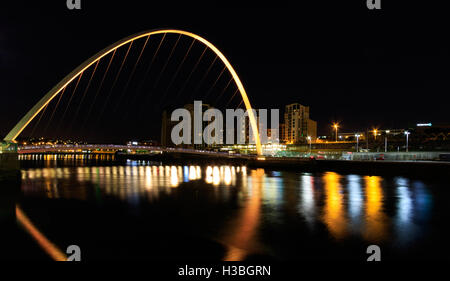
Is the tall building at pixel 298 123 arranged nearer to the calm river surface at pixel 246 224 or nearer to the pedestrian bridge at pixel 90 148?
the pedestrian bridge at pixel 90 148

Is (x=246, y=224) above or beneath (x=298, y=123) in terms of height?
beneath

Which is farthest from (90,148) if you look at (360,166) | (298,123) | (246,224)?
(298,123)

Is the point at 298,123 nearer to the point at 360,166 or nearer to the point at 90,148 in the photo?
the point at 360,166

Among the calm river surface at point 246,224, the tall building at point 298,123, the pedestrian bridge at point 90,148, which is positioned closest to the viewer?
the calm river surface at point 246,224

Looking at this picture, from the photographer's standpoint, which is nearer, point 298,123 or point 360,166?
point 360,166

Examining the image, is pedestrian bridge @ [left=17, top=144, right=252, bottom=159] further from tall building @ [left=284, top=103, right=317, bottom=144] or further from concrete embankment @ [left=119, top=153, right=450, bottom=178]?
tall building @ [left=284, top=103, right=317, bottom=144]

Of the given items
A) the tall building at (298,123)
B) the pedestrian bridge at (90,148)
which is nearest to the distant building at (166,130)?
the tall building at (298,123)

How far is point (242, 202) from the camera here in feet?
59.8

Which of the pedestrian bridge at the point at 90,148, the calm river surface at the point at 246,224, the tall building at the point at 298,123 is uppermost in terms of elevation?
the tall building at the point at 298,123

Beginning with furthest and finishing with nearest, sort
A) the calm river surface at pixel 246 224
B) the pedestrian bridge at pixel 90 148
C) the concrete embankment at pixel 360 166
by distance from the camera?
1. the pedestrian bridge at pixel 90 148
2. the concrete embankment at pixel 360 166
3. the calm river surface at pixel 246 224

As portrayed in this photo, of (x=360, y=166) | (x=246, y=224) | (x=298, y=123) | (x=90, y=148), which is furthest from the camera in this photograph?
(x=298, y=123)

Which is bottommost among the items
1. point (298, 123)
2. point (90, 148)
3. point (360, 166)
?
point (360, 166)

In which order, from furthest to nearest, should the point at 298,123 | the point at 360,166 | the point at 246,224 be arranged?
1. the point at 298,123
2. the point at 360,166
3. the point at 246,224
